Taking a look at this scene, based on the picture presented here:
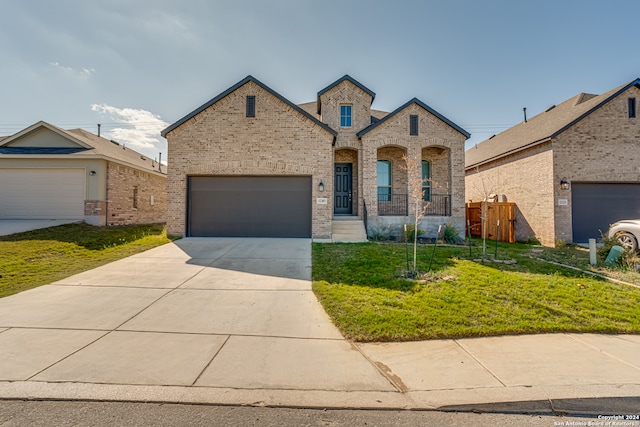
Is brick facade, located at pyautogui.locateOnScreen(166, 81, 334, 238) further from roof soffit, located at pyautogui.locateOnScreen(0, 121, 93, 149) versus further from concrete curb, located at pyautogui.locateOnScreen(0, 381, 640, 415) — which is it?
concrete curb, located at pyautogui.locateOnScreen(0, 381, 640, 415)

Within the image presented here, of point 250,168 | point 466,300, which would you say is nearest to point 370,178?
point 250,168

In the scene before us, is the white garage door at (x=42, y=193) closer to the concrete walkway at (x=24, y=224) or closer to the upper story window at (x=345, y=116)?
the concrete walkway at (x=24, y=224)

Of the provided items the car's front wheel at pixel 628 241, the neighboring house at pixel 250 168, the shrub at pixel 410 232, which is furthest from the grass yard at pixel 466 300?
the neighboring house at pixel 250 168

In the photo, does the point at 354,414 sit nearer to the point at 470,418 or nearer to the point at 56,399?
the point at 470,418

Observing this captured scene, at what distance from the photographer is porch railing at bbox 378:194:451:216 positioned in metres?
13.6

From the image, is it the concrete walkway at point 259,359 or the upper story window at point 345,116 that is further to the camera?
the upper story window at point 345,116

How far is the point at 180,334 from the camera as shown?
12.9ft

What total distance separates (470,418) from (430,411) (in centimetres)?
33

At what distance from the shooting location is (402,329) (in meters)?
4.06

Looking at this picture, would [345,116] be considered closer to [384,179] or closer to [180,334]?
[384,179]

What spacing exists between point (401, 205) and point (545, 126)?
7.74m

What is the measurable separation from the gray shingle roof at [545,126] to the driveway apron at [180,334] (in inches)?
517

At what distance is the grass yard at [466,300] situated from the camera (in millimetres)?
4184

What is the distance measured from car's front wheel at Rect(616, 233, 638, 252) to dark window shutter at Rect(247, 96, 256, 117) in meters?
13.0
